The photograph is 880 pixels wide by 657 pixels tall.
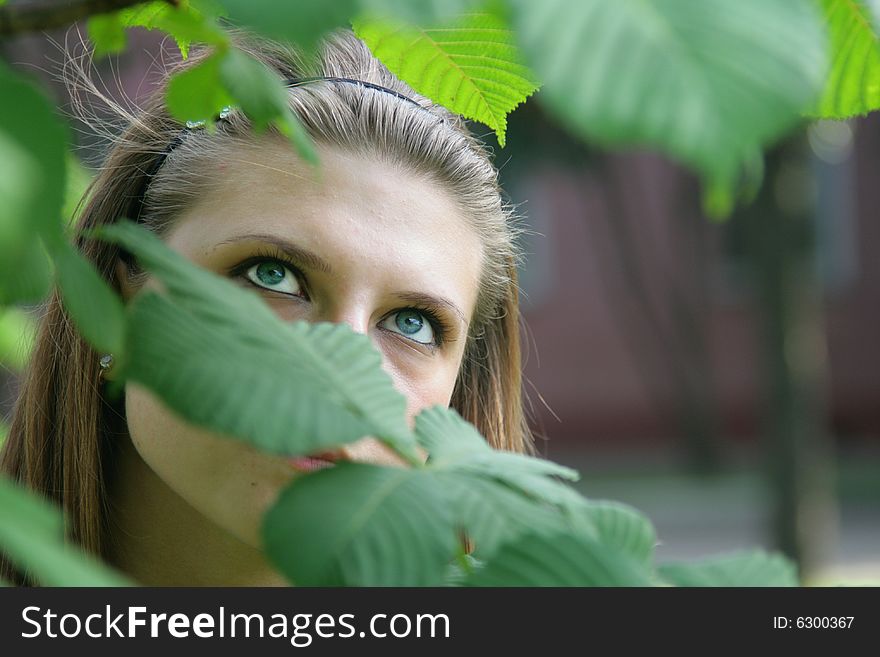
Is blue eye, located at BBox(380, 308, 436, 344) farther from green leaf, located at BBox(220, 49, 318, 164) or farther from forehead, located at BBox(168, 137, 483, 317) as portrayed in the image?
green leaf, located at BBox(220, 49, 318, 164)

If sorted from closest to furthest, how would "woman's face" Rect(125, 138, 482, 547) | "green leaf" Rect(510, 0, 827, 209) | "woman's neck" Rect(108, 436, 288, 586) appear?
1. "green leaf" Rect(510, 0, 827, 209)
2. "woman's face" Rect(125, 138, 482, 547)
3. "woman's neck" Rect(108, 436, 288, 586)

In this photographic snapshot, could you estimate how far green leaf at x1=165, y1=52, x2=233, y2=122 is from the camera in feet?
1.90

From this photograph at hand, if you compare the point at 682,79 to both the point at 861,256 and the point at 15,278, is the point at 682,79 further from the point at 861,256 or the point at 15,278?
the point at 861,256

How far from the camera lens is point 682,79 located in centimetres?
34

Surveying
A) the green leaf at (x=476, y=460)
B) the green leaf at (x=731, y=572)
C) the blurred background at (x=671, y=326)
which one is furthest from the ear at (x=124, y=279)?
the blurred background at (x=671, y=326)

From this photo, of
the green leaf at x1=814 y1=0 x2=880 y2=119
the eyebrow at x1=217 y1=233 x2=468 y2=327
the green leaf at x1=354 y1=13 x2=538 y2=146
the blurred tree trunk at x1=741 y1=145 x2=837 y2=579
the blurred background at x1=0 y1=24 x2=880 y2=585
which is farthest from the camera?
the blurred background at x1=0 y1=24 x2=880 y2=585

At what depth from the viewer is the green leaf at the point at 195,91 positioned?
580mm

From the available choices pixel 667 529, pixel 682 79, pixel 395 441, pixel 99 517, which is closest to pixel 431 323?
pixel 99 517

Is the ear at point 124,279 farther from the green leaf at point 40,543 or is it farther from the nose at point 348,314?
the green leaf at point 40,543

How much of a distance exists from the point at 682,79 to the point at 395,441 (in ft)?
0.76

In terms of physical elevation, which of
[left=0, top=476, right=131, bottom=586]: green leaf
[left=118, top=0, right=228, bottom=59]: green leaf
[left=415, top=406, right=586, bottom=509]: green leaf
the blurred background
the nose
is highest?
the blurred background

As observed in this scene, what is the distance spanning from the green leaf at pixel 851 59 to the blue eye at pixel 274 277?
474 mm

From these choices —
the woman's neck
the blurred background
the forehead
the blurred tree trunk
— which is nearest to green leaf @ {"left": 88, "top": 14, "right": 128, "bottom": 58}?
the forehead

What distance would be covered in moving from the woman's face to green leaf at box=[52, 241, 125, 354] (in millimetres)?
271
